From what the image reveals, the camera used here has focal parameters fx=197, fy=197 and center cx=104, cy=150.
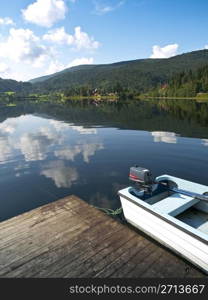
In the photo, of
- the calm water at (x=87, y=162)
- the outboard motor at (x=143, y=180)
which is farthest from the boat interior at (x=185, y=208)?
the calm water at (x=87, y=162)

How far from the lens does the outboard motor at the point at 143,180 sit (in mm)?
7039

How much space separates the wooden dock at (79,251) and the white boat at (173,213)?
365mm

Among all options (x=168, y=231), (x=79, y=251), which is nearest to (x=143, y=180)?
(x=168, y=231)

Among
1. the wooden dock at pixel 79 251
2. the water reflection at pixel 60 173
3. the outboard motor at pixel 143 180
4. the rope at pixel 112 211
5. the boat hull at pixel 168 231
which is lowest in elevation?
the rope at pixel 112 211

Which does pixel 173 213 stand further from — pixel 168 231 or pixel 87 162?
pixel 87 162

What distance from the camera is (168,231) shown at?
552cm

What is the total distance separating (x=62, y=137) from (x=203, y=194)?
1814 cm

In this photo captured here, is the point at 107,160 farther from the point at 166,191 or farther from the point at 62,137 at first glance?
the point at 62,137

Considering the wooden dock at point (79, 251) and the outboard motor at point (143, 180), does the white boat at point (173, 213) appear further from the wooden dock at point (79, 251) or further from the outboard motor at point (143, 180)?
the wooden dock at point (79, 251)

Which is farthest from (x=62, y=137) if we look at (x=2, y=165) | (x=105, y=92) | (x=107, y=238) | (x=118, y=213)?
(x=105, y=92)

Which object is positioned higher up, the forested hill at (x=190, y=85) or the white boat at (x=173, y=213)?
the forested hill at (x=190, y=85)

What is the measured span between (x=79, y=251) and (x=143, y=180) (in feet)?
10.3

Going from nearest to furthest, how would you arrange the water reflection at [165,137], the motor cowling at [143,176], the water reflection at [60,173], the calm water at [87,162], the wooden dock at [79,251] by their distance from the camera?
the wooden dock at [79,251] < the motor cowling at [143,176] < the calm water at [87,162] < the water reflection at [60,173] < the water reflection at [165,137]

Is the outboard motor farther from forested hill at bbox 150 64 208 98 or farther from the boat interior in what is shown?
forested hill at bbox 150 64 208 98
